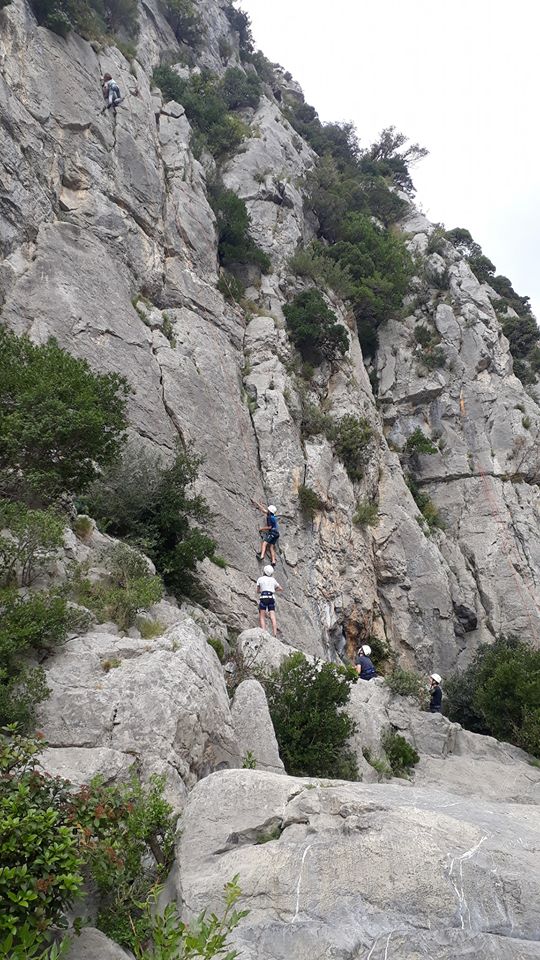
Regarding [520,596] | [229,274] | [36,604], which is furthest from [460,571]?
[36,604]

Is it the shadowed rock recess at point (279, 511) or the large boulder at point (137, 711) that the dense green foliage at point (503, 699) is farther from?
the large boulder at point (137, 711)

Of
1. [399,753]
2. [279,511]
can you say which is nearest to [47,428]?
[399,753]

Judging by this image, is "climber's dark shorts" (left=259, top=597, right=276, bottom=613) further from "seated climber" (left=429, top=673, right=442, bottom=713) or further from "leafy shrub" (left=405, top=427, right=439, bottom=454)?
"leafy shrub" (left=405, top=427, right=439, bottom=454)

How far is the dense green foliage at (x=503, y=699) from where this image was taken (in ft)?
47.5

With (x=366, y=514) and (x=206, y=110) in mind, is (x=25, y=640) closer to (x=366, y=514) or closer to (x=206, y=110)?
(x=366, y=514)

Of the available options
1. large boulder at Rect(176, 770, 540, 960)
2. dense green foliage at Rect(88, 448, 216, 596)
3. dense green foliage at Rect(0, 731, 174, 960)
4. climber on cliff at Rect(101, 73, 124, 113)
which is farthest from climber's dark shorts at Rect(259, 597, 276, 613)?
climber on cliff at Rect(101, 73, 124, 113)

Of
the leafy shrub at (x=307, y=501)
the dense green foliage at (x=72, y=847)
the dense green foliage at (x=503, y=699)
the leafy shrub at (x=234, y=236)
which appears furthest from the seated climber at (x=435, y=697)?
the leafy shrub at (x=234, y=236)

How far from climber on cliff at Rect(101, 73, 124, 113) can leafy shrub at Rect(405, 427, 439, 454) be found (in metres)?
17.7

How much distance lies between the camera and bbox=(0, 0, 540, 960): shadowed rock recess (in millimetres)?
4883

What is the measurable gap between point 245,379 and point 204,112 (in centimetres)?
1831

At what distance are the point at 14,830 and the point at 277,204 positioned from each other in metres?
31.1

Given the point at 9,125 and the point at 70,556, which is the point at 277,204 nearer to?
the point at 9,125

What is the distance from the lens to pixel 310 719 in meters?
9.97

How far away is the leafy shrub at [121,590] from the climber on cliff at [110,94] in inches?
743
